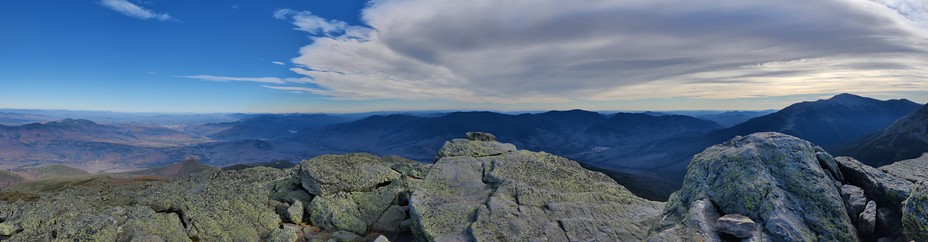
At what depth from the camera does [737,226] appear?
45.3 feet

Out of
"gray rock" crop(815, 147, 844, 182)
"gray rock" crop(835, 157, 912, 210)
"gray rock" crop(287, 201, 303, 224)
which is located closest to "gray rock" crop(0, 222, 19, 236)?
"gray rock" crop(287, 201, 303, 224)

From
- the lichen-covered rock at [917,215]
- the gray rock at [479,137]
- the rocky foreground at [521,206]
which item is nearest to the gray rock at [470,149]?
the rocky foreground at [521,206]

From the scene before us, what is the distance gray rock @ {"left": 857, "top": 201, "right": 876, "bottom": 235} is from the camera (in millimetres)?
13666

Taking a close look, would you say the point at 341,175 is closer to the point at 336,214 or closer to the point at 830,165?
the point at 336,214

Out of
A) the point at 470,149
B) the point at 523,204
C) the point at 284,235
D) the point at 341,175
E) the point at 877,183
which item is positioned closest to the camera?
the point at 877,183

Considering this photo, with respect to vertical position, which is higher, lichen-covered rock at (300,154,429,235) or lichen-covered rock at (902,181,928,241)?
lichen-covered rock at (902,181,928,241)

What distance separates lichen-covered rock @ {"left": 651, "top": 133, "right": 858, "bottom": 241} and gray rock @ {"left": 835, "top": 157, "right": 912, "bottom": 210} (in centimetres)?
102

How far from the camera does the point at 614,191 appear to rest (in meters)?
23.2

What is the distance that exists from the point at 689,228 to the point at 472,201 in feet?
35.1

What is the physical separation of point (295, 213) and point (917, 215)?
1034 inches

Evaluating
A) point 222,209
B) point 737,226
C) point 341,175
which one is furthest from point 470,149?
point 737,226

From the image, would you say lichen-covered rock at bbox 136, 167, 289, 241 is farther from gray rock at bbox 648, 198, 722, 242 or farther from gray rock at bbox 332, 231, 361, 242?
gray rock at bbox 648, 198, 722, 242

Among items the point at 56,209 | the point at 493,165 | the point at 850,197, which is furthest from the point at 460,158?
the point at 56,209

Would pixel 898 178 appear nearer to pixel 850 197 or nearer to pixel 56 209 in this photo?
pixel 850 197
